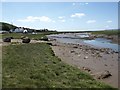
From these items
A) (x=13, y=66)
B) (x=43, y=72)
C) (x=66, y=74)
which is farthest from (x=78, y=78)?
(x=13, y=66)

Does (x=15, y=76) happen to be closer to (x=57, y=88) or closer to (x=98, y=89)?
(x=57, y=88)

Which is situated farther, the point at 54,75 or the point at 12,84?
the point at 54,75

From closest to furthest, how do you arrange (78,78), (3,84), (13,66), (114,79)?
(3,84), (78,78), (13,66), (114,79)

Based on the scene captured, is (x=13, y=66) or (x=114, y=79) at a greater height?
(x=13, y=66)

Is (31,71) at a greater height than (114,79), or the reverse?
(31,71)

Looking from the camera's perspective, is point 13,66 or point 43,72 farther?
point 13,66

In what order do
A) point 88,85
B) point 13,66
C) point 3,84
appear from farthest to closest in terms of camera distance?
point 13,66, point 88,85, point 3,84

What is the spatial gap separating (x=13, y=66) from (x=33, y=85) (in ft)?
17.9

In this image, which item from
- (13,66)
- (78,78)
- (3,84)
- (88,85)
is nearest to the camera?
(3,84)

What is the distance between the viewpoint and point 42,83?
45.5 feet

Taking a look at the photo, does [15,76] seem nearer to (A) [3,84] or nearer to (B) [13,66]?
(A) [3,84]

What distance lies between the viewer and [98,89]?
45.2 ft

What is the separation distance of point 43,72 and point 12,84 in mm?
4052

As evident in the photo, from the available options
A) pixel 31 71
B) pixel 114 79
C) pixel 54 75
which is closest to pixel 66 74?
pixel 54 75
